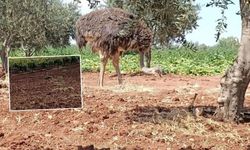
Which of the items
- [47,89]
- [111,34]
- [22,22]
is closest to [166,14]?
[47,89]

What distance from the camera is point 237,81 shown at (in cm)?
659

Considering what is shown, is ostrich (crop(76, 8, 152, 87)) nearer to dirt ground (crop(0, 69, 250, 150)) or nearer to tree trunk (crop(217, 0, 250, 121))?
dirt ground (crop(0, 69, 250, 150))

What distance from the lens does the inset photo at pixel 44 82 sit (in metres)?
6.64

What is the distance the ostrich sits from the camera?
39.0 ft

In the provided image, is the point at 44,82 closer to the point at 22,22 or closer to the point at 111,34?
the point at 111,34

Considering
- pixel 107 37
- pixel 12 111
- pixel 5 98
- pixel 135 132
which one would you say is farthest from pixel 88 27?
pixel 135 132

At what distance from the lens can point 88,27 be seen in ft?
41.9

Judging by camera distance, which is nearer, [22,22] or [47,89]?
[47,89]

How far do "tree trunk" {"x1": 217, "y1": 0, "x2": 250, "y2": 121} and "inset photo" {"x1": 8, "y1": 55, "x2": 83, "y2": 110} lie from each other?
5.89 feet

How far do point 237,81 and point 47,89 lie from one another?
232cm

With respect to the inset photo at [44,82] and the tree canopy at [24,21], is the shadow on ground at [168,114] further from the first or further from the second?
the tree canopy at [24,21]

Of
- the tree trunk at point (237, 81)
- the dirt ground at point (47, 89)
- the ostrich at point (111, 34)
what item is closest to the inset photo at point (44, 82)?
the dirt ground at point (47, 89)

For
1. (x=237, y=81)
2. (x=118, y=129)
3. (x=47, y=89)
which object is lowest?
(x=118, y=129)

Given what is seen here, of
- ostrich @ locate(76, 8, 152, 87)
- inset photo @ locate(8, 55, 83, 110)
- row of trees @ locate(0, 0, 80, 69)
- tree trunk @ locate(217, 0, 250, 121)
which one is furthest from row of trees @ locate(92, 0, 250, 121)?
row of trees @ locate(0, 0, 80, 69)
